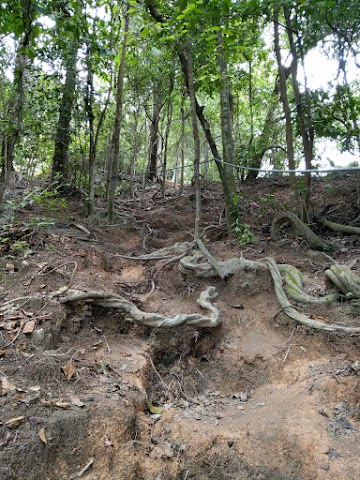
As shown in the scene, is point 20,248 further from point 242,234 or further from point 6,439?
point 242,234

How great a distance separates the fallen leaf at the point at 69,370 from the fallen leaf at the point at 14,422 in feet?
1.96

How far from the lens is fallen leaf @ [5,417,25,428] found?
2.45 m

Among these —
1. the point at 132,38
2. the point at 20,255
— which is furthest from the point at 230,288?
the point at 132,38

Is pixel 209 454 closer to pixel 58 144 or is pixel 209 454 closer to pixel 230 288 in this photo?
pixel 230 288

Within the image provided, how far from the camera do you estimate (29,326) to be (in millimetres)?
3426

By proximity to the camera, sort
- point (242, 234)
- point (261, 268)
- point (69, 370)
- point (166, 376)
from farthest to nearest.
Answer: point (242, 234) → point (261, 268) → point (166, 376) → point (69, 370)

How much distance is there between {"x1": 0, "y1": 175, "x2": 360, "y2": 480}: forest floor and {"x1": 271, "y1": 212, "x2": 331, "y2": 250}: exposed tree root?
192mm

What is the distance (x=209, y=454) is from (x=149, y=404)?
711 millimetres

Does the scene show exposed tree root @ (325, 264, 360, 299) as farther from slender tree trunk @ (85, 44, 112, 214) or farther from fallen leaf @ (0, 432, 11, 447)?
slender tree trunk @ (85, 44, 112, 214)

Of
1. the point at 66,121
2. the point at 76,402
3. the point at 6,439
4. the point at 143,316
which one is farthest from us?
the point at 66,121

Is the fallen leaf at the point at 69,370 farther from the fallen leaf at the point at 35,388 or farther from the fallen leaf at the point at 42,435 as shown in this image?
the fallen leaf at the point at 42,435

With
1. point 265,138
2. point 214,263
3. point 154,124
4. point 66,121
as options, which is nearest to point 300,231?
point 214,263

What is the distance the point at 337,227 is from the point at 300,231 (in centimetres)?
103

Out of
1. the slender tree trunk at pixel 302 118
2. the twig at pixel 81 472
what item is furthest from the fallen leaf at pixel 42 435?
the slender tree trunk at pixel 302 118
